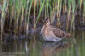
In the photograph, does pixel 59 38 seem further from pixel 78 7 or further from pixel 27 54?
pixel 27 54

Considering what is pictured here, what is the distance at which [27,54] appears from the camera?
7273mm

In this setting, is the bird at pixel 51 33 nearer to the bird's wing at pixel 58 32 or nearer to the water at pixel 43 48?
the bird's wing at pixel 58 32

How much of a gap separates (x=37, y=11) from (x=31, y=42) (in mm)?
978

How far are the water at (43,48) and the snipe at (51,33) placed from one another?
217mm

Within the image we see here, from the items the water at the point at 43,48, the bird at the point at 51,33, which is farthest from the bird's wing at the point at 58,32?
the water at the point at 43,48

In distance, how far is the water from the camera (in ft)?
24.1

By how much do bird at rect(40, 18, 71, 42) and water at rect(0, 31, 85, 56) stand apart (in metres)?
0.21

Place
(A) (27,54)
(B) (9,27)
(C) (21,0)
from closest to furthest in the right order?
(A) (27,54) → (C) (21,0) → (B) (9,27)

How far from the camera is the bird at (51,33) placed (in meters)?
8.75

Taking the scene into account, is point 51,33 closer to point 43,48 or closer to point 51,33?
point 51,33

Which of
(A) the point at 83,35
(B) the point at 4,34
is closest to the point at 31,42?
(B) the point at 4,34

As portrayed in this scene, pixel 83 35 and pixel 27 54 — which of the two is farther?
pixel 83 35

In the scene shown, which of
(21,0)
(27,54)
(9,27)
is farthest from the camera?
(9,27)

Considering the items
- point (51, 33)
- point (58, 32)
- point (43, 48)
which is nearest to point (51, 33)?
point (51, 33)
